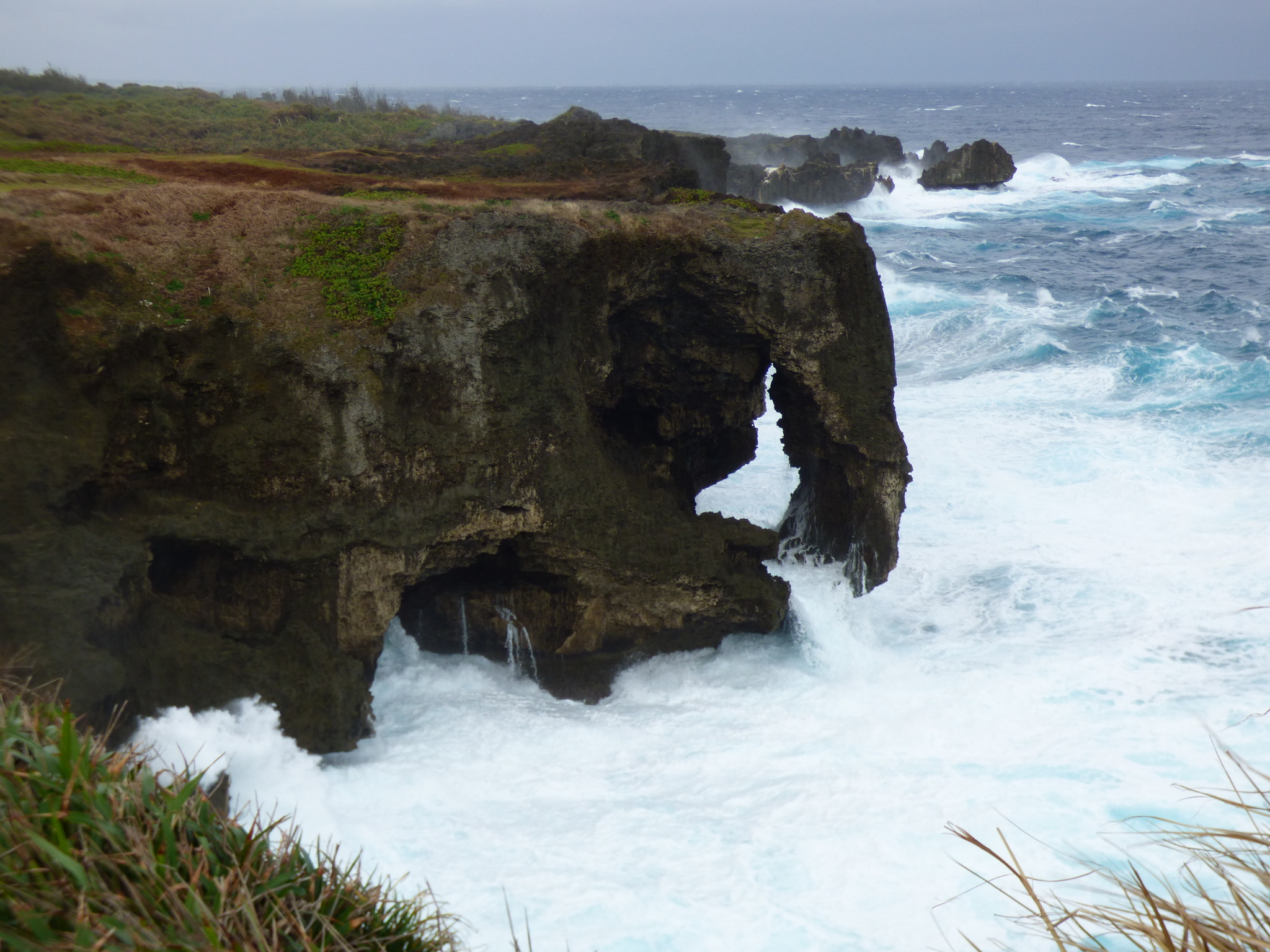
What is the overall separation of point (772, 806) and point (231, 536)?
7.89 meters

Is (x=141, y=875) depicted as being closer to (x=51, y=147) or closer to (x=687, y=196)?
(x=687, y=196)

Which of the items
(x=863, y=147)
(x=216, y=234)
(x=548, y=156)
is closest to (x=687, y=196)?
(x=548, y=156)

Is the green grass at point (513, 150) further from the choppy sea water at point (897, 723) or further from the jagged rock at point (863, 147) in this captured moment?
the jagged rock at point (863, 147)

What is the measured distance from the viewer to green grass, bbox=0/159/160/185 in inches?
582

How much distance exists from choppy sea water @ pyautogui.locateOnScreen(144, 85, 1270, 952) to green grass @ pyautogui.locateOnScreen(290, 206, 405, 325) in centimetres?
555

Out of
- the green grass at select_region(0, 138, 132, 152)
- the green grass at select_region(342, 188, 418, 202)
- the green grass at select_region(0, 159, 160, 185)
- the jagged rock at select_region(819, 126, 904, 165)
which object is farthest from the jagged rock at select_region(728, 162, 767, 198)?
the green grass at select_region(0, 159, 160, 185)

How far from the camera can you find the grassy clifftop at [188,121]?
22.2m

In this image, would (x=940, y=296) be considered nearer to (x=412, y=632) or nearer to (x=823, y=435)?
(x=823, y=435)

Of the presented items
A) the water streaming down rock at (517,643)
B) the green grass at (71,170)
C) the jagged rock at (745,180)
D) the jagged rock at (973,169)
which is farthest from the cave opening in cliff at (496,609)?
the jagged rock at (973,169)

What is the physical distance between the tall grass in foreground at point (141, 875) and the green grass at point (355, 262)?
28.2ft

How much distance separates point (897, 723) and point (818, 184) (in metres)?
50.1

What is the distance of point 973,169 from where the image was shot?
68.4 metres

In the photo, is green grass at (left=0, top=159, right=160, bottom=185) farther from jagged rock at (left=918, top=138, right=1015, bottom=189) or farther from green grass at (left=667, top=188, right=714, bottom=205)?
jagged rock at (left=918, top=138, right=1015, bottom=189)

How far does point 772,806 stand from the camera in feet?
39.3
